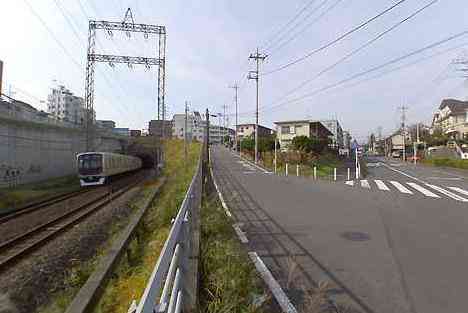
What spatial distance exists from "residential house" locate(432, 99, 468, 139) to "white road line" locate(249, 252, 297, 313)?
66.9 m

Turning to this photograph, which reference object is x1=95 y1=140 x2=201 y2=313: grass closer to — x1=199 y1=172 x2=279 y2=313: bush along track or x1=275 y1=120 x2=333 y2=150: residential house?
x1=199 y1=172 x2=279 y2=313: bush along track

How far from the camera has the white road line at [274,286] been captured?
4.57 m

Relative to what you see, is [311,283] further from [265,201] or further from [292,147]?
[292,147]

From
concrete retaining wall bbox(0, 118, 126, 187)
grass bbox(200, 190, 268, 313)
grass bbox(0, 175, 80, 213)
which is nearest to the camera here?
grass bbox(200, 190, 268, 313)

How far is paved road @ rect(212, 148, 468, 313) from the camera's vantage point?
503 centimetres

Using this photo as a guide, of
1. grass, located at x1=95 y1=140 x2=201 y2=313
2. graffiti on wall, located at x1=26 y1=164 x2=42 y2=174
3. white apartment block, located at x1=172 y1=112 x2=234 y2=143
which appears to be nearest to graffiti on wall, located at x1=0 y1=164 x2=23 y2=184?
graffiti on wall, located at x1=26 y1=164 x2=42 y2=174

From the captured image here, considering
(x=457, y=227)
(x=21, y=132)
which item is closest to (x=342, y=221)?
(x=457, y=227)

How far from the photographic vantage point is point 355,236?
8.55m

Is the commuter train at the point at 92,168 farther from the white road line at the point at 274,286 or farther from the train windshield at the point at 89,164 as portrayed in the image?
the white road line at the point at 274,286

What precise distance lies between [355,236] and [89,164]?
24068mm

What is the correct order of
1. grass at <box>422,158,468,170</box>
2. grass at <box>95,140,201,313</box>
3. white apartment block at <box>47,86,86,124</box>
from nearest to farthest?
grass at <box>95,140,201,313</box>
grass at <box>422,158,468,170</box>
white apartment block at <box>47,86,86,124</box>

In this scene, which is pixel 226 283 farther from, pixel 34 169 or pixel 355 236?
pixel 34 169

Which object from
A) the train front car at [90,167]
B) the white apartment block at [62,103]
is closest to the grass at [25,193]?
the train front car at [90,167]

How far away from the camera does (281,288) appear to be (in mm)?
5230
